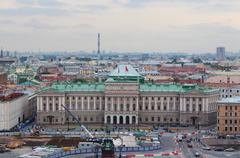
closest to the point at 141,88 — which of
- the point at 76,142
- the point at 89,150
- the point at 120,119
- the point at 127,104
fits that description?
the point at 127,104

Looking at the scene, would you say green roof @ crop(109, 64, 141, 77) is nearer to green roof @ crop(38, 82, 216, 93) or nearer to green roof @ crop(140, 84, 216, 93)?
green roof @ crop(38, 82, 216, 93)

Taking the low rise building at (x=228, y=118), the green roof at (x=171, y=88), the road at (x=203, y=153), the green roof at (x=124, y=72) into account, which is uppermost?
the green roof at (x=124, y=72)

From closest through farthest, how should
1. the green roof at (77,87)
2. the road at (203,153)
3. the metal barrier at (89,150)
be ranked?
the metal barrier at (89,150) < the road at (203,153) < the green roof at (77,87)

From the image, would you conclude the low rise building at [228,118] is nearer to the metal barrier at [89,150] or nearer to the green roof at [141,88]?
the metal barrier at [89,150]

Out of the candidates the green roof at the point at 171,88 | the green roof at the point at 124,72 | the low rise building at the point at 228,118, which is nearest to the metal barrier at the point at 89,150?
the low rise building at the point at 228,118

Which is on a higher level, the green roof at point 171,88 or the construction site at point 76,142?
the green roof at point 171,88

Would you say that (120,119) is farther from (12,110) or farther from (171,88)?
(12,110)
